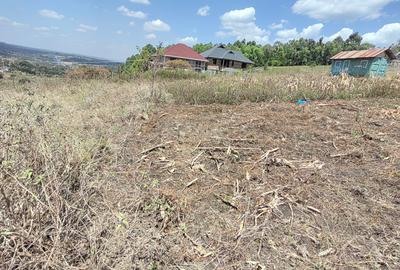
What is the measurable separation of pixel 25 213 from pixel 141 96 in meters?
4.09

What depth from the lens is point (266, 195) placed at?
7.82 feet

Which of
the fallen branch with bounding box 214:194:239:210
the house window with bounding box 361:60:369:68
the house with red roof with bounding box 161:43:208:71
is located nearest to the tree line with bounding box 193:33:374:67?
the house with red roof with bounding box 161:43:208:71

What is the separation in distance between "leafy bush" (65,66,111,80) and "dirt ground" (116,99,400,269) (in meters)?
5.26

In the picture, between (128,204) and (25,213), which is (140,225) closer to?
(128,204)

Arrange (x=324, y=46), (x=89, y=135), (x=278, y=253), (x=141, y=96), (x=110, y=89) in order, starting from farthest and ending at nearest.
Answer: (x=324, y=46), (x=110, y=89), (x=141, y=96), (x=89, y=135), (x=278, y=253)

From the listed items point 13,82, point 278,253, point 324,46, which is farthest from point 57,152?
point 324,46

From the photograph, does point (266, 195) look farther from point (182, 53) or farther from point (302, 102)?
point (182, 53)

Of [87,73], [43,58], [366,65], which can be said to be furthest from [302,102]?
[366,65]

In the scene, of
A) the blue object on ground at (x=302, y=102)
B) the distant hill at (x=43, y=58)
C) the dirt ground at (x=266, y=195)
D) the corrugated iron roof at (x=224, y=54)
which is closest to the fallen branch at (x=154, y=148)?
the dirt ground at (x=266, y=195)

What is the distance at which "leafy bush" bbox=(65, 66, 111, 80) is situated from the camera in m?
8.39

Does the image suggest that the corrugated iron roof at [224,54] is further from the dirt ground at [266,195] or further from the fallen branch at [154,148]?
the fallen branch at [154,148]

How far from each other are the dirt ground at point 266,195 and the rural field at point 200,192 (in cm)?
1

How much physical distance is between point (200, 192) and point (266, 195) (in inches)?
22.2

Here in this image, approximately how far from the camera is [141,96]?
5.52 metres
